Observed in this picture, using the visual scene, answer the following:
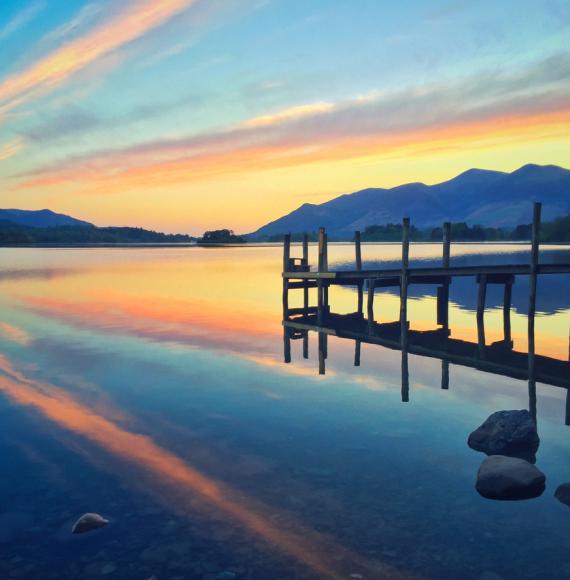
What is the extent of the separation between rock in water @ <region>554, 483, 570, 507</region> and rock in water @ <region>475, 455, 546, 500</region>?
0.23m

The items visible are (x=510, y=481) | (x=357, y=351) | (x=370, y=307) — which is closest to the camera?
(x=510, y=481)

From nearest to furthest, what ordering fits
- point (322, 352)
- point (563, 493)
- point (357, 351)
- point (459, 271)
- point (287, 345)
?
point (563, 493) < point (357, 351) < point (322, 352) < point (287, 345) < point (459, 271)

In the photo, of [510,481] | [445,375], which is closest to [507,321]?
[445,375]

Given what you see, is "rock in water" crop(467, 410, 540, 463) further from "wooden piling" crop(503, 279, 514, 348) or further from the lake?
"wooden piling" crop(503, 279, 514, 348)

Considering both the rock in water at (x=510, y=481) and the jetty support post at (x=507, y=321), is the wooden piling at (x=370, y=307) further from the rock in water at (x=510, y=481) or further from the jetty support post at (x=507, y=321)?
the rock in water at (x=510, y=481)

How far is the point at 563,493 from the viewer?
8.62m

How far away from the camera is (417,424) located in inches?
482

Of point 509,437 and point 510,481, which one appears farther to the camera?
point 509,437

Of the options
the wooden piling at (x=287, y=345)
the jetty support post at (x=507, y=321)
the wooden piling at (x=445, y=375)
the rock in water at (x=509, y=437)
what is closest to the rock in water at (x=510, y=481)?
the rock in water at (x=509, y=437)

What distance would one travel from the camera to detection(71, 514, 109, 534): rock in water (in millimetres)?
7586

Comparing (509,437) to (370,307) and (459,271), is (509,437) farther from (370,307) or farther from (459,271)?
(370,307)

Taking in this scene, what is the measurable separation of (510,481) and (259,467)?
390cm

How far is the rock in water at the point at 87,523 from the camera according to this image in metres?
7.59

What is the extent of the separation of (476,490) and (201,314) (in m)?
23.5
